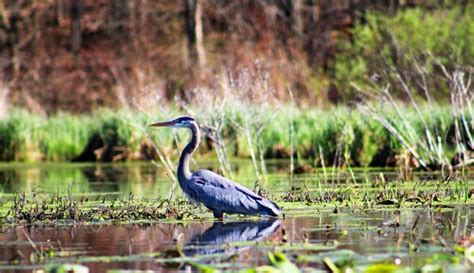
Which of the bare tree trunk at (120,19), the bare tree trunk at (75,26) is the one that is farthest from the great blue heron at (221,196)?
the bare tree trunk at (75,26)

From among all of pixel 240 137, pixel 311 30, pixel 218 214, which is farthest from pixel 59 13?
pixel 218 214

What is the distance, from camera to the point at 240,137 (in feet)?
72.4

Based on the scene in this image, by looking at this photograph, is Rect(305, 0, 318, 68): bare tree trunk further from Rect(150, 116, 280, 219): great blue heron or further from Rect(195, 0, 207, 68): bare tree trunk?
Rect(150, 116, 280, 219): great blue heron

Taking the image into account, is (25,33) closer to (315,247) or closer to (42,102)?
(42,102)

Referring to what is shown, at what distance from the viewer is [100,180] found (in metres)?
18.1

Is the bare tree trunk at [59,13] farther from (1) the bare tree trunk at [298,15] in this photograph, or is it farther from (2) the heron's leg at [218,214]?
(2) the heron's leg at [218,214]

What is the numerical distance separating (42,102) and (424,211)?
2731 cm

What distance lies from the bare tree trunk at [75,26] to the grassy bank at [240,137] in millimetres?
13979

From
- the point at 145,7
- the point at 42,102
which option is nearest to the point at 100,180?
the point at 42,102

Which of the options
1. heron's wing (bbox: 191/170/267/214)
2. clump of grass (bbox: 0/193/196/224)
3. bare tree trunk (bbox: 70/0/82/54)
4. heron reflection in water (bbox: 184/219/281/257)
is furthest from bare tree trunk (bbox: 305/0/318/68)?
heron reflection in water (bbox: 184/219/281/257)

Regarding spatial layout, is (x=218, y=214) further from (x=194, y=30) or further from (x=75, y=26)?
(x=75, y=26)

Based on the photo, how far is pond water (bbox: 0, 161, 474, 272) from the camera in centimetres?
859

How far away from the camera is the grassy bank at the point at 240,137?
18.7 metres

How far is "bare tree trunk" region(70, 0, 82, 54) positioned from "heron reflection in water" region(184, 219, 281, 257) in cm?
2969
